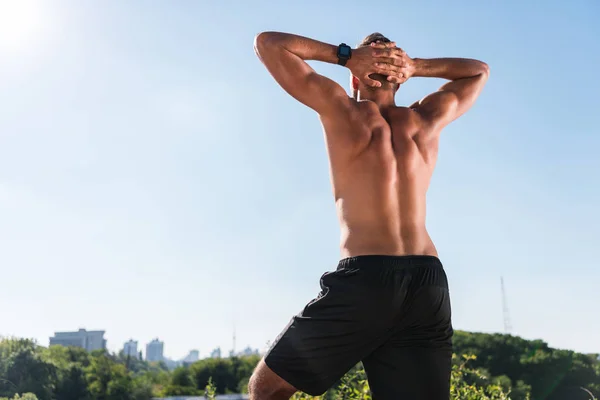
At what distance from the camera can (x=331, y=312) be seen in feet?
5.82

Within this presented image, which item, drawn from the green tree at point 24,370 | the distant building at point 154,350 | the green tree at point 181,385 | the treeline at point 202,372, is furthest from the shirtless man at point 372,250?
the distant building at point 154,350

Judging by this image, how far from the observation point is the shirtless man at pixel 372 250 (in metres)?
1.77

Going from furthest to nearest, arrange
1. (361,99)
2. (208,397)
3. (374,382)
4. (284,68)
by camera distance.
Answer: (208,397) → (361,99) → (284,68) → (374,382)

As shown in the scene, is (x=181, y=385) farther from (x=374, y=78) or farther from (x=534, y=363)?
(x=374, y=78)

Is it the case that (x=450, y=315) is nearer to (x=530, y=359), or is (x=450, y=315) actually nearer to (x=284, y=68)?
(x=284, y=68)

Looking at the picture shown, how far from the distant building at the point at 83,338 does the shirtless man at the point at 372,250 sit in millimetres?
75302

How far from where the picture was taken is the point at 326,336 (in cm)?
176

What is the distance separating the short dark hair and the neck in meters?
0.18

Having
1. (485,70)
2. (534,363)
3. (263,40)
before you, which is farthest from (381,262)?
(534,363)

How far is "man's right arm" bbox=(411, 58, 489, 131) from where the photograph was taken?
224cm

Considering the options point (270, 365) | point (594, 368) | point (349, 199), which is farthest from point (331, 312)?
point (594, 368)

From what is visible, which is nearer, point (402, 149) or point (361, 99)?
point (402, 149)

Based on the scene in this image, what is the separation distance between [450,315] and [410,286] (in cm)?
24

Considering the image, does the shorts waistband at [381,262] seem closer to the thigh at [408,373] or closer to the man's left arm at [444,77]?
the thigh at [408,373]
